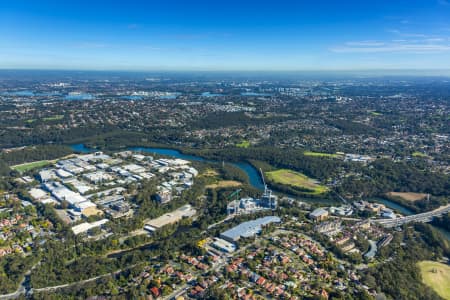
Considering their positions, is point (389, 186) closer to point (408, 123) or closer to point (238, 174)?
point (238, 174)

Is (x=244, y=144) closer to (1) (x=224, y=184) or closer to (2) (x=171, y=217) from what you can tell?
(1) (x=224, y=184)

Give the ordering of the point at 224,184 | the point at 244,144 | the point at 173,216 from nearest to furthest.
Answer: the point at 173,216 → the point at 224,184 → the point at 244,144

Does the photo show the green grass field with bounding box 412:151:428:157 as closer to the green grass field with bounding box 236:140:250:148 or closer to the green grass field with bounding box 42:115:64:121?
the green grass field with bounding box 236:140:250:148

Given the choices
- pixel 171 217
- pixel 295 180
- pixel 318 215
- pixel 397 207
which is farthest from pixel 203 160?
pixel 397 207

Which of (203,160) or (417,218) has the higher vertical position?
(417,218)

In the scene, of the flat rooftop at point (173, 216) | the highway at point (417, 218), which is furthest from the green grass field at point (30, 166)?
the highway at point (417, 218)

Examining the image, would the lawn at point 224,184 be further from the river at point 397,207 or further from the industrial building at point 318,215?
the river at point 397,207

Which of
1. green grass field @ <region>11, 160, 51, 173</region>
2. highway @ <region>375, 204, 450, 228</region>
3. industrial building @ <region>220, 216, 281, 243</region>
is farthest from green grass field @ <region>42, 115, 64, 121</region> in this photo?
highway @ <region>375, 204, 450, 228</region>

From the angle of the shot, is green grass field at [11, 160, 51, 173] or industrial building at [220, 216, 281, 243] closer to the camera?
industrial building at [220, 216, 281, 243]
